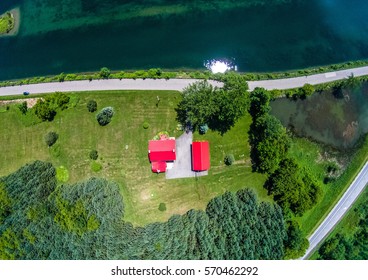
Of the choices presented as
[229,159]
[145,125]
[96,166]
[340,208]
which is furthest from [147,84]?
[340,208]

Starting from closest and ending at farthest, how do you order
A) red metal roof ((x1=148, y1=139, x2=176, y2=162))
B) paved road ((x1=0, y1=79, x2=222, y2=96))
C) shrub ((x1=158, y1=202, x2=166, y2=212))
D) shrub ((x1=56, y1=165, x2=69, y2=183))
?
red metal roof ((x1=148, y1=139, x2=176, y2=162)) → shrub ((x1=158, y1=202, x2=166, y2=212)) → shrub ((x1=56, y1=165, x2=69, y2=183)) → paved road ((x1=0, y1=79, x2=222, y2=96))

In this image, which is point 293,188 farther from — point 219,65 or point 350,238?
point 219,65

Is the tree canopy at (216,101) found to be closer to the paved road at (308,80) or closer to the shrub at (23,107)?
the paved road at (308,80)

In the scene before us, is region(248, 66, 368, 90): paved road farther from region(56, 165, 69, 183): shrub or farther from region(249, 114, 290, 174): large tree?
region(56, 165, 69, 183): shrub

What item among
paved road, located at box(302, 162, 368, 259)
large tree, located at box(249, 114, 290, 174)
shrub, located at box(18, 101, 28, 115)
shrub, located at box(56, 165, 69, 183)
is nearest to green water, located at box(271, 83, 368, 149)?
large tree, located at box(249, 114, 290, 174)

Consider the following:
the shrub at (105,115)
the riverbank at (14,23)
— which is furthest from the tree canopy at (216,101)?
the riverbank at (14,23)

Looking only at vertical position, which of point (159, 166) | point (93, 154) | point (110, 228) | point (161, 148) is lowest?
point (110, 228)
